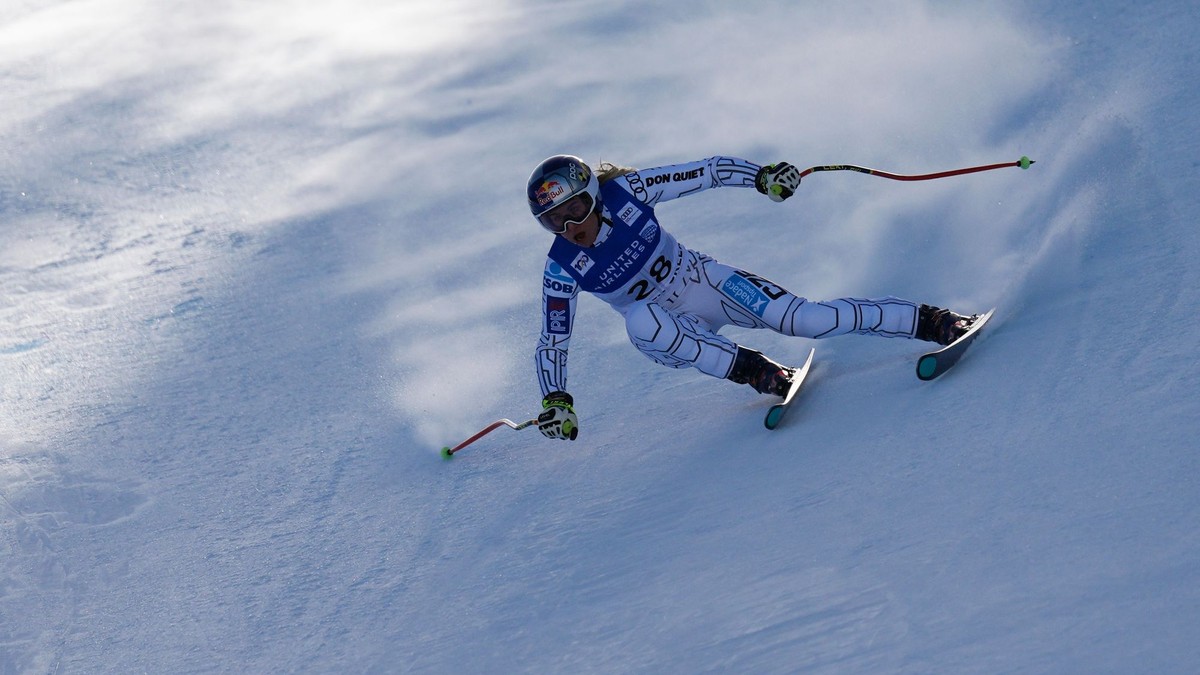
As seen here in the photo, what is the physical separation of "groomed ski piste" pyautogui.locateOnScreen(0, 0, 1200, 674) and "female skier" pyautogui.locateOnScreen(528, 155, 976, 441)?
0.98 feet

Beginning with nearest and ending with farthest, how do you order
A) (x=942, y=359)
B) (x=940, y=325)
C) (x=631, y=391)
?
1. (x=942, y=359)
2. (x=940, y=325)
3. (x=631, y=391)

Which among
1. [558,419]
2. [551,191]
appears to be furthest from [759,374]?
[551,191]

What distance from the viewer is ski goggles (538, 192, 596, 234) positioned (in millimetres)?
5309

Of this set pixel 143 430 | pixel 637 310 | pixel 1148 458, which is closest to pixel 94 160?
pixel 143 430

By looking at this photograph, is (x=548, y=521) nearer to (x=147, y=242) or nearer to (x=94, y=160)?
(x=147, y=242)

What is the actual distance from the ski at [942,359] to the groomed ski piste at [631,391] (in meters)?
0.06

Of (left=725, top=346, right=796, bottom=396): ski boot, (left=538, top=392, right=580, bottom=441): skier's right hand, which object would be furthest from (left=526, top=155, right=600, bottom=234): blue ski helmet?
(left=725, top=346, right=796, bottom=396): ski boot

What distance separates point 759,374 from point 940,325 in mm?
791

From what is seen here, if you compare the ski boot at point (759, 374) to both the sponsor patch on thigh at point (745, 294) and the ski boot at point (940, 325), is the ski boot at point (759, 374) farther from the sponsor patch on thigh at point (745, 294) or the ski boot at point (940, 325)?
the ski boot at point (940, 325)

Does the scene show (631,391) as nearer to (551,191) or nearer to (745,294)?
(745,294)

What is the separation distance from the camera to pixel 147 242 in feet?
35.0

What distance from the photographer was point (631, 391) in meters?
6.66

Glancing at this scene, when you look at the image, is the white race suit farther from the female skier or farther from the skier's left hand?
the skier's left hand

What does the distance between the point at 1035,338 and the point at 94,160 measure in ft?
33.7
